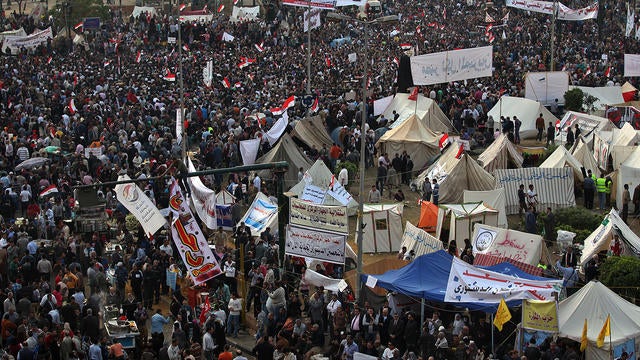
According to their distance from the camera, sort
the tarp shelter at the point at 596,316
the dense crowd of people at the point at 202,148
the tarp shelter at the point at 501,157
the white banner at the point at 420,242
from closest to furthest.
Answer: the tarp shelter at the point at 596,316
the dense crowd of people at the point at 202,148
the white banner at the point at 420,242
the tarp shelter at the point at 501,157

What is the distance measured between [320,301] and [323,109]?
19.0 meters

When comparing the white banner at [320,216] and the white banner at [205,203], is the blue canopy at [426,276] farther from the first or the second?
the white banner at [205,203]

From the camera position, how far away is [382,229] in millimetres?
27188

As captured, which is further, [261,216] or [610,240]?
[261,216]

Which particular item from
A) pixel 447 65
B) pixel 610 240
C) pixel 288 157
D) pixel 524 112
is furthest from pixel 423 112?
pixel 610 240

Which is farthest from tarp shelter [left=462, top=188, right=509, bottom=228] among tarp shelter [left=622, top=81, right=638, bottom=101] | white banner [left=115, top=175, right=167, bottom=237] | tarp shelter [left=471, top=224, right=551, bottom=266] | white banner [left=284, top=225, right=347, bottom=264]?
tarp shelter [left=622, top=81, right=638, bottom=101]

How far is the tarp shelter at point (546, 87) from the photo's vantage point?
4022 centimetres

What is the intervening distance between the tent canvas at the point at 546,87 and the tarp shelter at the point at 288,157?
1092cm

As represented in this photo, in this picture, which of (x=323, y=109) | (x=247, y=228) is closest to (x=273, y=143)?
(x=323, y=109)

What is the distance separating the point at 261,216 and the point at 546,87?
55.0ft

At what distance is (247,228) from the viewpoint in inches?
1024

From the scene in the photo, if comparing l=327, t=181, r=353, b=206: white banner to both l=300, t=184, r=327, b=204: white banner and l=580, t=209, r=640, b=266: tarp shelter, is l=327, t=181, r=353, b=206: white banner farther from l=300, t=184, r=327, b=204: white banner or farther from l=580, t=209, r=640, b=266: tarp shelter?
l=580, t=209, r=640, b=266: tarp shelter

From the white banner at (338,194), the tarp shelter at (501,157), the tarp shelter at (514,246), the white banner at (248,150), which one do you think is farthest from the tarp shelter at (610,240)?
the white banner at (248,150)

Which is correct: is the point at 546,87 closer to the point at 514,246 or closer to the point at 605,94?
the point at 605,94
